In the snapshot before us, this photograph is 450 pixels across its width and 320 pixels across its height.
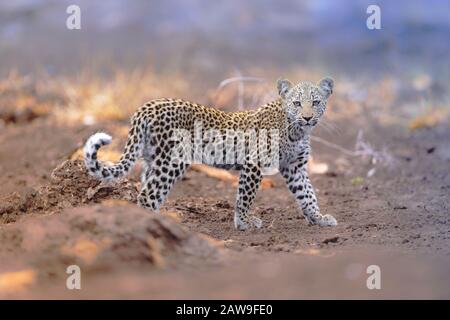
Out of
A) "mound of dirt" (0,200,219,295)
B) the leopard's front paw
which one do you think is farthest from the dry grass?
"mound of dirt" (0,200,219,295)

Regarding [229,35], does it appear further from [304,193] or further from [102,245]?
[102,245]

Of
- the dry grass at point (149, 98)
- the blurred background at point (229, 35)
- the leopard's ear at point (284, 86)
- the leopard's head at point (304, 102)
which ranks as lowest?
the leopard's head at point (304, 102)

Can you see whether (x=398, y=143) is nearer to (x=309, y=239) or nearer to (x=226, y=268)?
(x=309, y=239)

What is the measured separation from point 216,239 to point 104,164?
133 centimetres

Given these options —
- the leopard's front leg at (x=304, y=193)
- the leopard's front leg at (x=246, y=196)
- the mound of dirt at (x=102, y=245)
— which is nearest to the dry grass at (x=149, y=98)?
the leopard's front leg at (x=304, y=193)

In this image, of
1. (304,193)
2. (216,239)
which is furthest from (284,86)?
(216,239)

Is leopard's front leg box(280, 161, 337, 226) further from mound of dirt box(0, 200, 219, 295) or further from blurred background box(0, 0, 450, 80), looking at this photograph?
blurred background box(0, 0, 450, 80)

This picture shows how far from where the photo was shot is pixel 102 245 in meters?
6.75

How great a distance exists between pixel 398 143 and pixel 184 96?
4047 mm

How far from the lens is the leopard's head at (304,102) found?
8992 mm

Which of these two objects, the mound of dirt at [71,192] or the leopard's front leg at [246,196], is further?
the mound of dirt at [71,192]

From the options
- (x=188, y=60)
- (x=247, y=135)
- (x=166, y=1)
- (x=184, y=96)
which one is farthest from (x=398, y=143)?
(x=166, y=1)

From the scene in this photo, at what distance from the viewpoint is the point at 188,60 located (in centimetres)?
2245

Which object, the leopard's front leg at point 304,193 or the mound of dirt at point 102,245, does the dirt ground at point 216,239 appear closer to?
the mound of dirt at point 102,245
